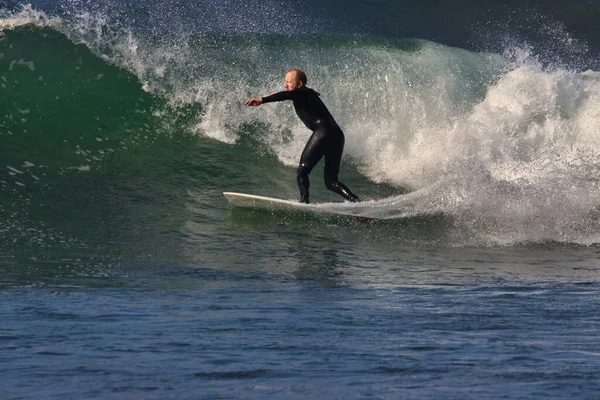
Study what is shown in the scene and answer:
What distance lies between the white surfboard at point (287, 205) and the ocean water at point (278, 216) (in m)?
0.09

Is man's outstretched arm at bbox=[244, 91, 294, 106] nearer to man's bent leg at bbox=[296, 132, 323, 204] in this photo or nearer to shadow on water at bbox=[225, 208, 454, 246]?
man's bent leg at bbox=[296, 132, 323, 204]

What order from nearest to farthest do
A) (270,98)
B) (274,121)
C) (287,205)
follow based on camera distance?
(270,98), (287,205), (274,121)

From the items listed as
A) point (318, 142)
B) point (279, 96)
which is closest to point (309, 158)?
point (318, 142)

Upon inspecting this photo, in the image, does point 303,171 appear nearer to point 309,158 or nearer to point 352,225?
point 309,158

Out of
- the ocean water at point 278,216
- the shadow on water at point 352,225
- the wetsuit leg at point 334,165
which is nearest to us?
the ocean water at point 278,216

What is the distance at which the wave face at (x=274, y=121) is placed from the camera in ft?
32.4

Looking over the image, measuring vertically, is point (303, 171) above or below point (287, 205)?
above

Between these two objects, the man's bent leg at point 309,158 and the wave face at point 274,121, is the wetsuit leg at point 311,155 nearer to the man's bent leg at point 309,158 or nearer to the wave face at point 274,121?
the man's bent leg at point 309,158

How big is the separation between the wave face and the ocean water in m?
0.03

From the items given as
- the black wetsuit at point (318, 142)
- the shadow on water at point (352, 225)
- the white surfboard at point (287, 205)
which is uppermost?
the black wetsuit at point (318, 142)

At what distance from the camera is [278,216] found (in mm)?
9773

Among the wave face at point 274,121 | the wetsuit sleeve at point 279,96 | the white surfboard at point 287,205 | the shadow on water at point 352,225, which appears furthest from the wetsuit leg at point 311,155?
the wave face at point 274,121

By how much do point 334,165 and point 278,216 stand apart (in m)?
0.76

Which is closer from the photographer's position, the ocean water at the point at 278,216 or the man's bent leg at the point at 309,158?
the ocean water at the point at 278,216
